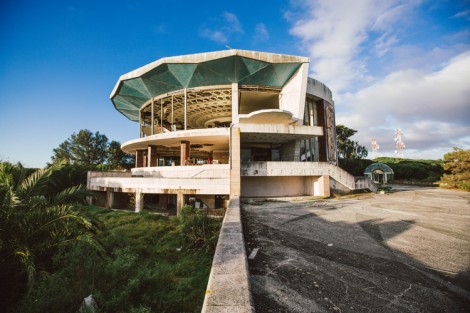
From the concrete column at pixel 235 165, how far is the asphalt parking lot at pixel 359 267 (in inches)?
243

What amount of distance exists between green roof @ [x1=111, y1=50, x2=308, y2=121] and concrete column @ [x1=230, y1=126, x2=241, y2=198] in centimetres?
783

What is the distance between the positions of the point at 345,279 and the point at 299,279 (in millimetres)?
796

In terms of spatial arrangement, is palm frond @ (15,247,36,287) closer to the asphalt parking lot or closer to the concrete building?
the asphalt parking lot

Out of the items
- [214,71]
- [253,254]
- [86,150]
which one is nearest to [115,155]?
[86,150]

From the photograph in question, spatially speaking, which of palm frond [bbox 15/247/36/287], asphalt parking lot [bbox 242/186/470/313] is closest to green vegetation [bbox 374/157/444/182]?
asphalt parking lot [bbox 242/186/470/313]

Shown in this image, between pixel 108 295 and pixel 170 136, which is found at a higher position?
pixel 170 136

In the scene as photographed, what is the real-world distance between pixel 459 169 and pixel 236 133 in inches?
992

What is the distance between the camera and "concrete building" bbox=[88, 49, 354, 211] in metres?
15.1

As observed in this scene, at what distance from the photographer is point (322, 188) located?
1689 centimetres

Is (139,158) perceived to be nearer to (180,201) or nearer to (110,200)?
(110,200)

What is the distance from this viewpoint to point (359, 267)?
3914 mm

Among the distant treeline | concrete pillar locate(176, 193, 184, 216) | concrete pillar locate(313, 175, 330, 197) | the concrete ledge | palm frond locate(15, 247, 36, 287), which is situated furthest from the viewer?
the distant treeline

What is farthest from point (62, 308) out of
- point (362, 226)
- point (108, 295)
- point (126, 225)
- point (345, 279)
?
point (362, 226)

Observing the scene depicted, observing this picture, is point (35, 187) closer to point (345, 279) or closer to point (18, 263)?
point (18, 263)
